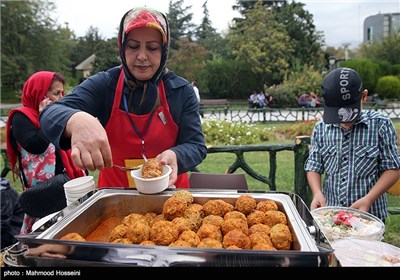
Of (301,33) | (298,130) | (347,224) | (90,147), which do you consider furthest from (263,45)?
Result: (90,147)

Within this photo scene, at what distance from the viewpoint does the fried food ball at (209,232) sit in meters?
1.11

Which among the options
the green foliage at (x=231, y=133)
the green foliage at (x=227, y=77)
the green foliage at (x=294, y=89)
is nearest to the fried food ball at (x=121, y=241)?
the green foliage at (x=231, y=133)

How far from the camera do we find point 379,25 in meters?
38.8

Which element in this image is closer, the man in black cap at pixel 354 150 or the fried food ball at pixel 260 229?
the fried food ball at pixel 260 229

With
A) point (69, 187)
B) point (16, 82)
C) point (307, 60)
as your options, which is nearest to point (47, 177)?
point (69, 187)

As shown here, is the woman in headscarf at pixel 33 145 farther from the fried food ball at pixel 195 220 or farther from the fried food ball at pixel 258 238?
the fried food ball at pixel 258 238

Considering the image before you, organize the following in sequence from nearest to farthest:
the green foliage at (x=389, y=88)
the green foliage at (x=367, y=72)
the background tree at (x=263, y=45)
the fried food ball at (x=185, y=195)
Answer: the fried food ball at (x=185, y=195)
the green foliage at (x=389, y=88)
the green foliage at (x=367, y=72)
the background tree at (x=263, y=45)

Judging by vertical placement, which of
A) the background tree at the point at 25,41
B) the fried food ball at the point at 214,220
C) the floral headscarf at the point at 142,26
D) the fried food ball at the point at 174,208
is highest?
the background tree at the point at 25,41

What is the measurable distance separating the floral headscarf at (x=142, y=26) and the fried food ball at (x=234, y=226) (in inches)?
36.5

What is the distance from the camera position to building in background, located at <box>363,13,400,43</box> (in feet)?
112

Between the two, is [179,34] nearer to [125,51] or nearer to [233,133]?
[233,133]

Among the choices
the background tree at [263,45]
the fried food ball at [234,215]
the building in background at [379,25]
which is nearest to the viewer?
the fried food ball at [234,215]

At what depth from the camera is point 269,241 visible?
1.06m

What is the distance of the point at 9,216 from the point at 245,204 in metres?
2.33
